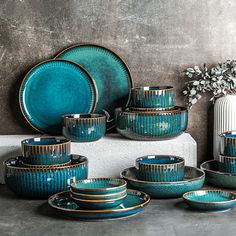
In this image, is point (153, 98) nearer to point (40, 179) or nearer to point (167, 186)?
point (167, 186)

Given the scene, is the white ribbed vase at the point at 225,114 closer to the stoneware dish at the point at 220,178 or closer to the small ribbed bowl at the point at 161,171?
the stoneware dish at the point at 220,178

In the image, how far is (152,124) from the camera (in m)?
2.28

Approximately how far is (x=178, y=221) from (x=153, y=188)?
225mm

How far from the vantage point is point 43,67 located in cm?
249

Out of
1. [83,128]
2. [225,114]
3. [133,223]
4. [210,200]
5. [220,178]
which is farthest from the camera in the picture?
[225,114]

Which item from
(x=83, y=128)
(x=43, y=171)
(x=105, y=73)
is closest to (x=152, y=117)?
(x=83, y=128)

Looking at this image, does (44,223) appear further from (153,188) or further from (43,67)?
(43,67)

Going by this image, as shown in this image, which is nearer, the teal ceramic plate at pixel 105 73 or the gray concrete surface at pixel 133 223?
the gray concrete surface at pixel 133 223

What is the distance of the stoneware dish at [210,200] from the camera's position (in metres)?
1.87

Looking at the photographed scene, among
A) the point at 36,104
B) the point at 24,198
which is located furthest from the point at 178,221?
the point at 36,104

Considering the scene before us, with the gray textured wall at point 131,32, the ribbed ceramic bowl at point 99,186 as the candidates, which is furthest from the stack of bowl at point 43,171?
the gray textured wall at point 131,32

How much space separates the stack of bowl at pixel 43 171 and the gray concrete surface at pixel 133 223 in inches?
2.7

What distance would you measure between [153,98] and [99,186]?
0.47 meters

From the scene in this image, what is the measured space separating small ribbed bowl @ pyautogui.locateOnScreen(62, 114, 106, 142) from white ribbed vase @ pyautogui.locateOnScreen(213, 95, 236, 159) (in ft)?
1.52
